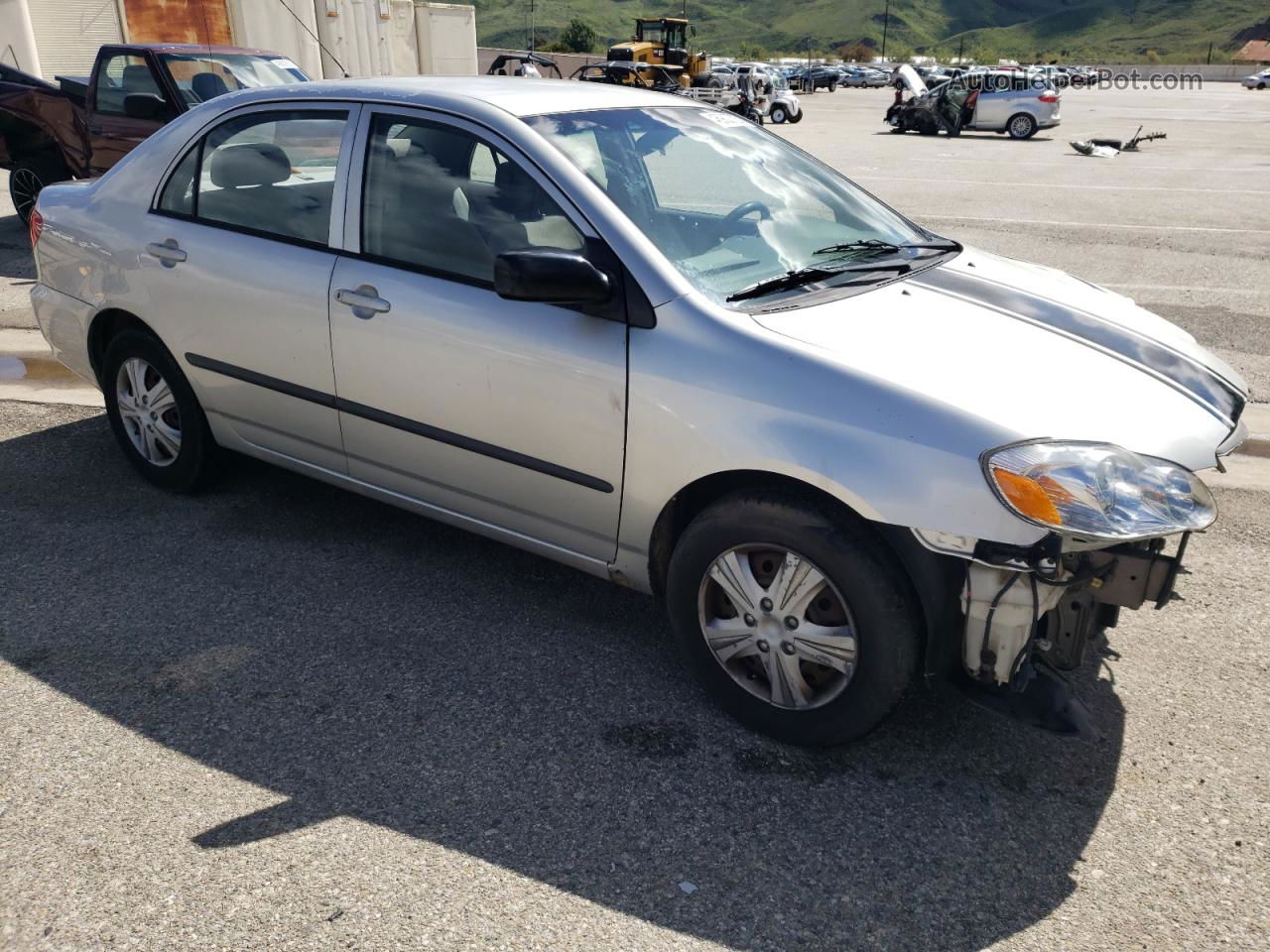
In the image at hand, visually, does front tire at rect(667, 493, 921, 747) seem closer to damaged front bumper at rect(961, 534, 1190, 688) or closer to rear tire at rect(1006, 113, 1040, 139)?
damaged front bumper at rect(961, 534, 1190, 688)

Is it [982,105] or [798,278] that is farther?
[982,105]

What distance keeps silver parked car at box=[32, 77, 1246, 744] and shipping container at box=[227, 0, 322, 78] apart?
2687 centimetres

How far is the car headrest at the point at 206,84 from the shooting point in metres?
10.2

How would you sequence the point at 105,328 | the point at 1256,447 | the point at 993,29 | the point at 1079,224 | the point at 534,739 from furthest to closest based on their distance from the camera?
the point at 993,29 → the point at 1079,224 → the point at 1256,447 → the point at 105,328 → the point at 534,739

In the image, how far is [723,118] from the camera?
411 cm

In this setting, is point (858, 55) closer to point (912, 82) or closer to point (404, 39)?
point (404, 39)

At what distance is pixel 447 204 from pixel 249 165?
107cm

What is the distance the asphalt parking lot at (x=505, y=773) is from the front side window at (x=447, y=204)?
1.21 meters

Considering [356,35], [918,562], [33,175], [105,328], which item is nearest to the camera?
[918,562]

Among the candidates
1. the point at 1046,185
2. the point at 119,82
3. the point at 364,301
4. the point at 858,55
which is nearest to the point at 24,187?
the point at 119,82

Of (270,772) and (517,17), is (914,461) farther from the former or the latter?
(517,17)

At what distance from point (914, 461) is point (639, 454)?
0.80 metres

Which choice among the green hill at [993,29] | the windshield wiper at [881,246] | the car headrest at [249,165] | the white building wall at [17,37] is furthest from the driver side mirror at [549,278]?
the green hill at [993,29]

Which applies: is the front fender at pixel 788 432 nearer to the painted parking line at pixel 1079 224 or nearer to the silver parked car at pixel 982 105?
the painted parking line at pixel 1079 224
